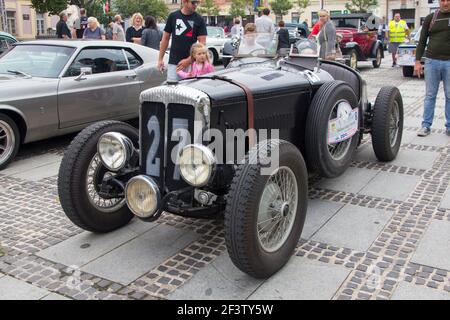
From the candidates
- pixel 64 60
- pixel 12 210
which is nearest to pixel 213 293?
pixel 12 210

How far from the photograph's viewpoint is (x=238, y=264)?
116 inches

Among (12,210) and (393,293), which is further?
(12,210)

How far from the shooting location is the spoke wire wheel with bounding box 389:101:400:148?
5730 millimetres

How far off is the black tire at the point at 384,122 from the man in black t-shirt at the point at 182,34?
7.70 feet

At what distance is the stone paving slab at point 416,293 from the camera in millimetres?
2914

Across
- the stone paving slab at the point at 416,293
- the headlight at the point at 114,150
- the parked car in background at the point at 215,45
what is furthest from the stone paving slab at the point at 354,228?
the parked car in background at the point at 215,45

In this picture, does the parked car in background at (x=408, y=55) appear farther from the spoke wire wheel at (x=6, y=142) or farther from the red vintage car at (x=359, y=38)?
the spoke wire wheel at (x=6, y=142)

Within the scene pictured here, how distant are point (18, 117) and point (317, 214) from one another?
378cm

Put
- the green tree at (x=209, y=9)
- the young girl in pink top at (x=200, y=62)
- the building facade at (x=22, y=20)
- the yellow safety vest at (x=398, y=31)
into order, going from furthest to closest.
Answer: the green tree at (x=209, y=9) < the building facade at (x=22, y=20) < the yellow safety vest at (x=398, y=31) < the young girl in pink top at (x=200, y=62)

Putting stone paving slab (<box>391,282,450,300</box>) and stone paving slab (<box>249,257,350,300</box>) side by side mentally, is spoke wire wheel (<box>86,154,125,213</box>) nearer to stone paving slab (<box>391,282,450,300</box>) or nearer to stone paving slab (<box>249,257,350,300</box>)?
stone paving slab (<box>249,257,350,300</box>)

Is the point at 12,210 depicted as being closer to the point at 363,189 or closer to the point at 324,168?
the point at 324,168

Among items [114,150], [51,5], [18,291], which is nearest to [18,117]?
[114,150]

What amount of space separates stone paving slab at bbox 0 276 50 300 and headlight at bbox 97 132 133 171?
973 millimetres
